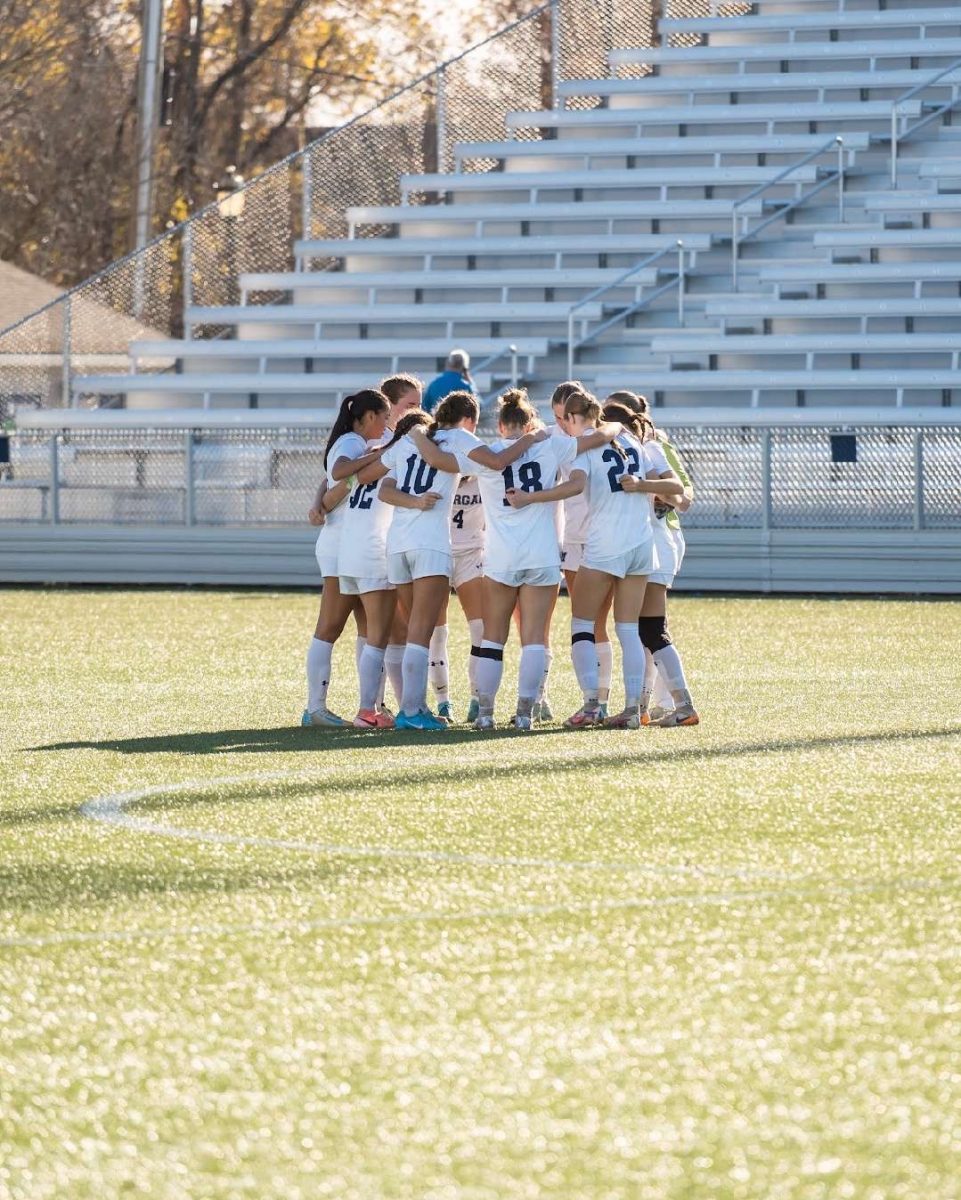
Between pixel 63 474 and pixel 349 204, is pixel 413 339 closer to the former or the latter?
pixel 349 204

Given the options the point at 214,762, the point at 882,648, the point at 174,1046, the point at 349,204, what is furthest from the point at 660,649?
the point at 349,204

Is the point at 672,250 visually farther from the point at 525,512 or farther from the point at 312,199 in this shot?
the point at 525,512

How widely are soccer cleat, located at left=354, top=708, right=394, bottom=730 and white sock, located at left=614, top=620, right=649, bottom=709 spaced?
105 centimetres

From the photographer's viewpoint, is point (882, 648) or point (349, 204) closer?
point (882, 648)

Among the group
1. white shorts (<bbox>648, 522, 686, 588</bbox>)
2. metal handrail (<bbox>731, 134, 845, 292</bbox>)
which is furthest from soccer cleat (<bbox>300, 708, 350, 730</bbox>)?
metal handrail (<bbox>731, 134, 845, 292</bbox>)

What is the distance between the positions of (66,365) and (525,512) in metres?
14.4

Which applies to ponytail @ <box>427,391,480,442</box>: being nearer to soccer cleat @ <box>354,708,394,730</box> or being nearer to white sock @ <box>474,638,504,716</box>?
white sock @ <box>474,638,504,716</box>

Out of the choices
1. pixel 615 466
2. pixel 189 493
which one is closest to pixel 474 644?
pixel 615 466

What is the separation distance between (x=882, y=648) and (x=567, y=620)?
2953mm

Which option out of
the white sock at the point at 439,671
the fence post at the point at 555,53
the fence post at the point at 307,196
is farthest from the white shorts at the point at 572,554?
the fence post at the point at 555,53

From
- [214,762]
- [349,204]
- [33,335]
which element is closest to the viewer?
[214,762]

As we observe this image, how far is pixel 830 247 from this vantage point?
2328cm

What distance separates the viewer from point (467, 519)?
10375mm

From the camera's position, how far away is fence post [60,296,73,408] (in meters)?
23.0
